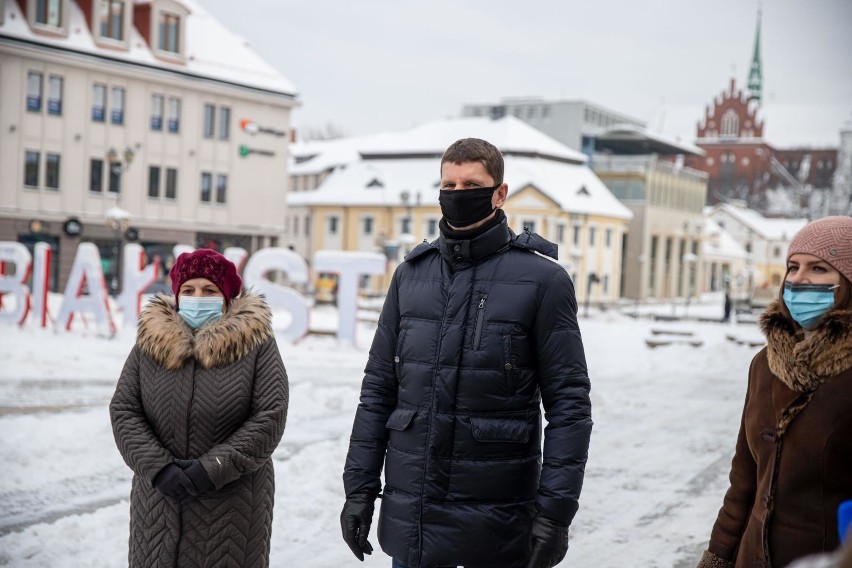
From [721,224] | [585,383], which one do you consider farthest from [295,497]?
[721,224]

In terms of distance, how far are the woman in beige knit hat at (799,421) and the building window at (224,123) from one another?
45.0m

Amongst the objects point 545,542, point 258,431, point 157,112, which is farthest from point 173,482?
point 157,112

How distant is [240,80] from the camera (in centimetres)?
4641

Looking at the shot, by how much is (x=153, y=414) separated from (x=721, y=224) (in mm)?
102955

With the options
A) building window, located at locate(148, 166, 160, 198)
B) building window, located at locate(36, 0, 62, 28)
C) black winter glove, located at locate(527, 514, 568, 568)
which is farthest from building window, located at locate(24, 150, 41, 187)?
black winter glove, located at locate(527, 514, 568, 568)

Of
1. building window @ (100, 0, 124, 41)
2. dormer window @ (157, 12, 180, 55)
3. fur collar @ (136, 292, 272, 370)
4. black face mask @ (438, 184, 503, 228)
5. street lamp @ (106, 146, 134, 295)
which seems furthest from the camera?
dormer window @ (157, 12, 180, 55)

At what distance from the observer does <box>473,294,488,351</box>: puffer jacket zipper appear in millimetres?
3670

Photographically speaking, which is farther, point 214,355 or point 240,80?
point 240,80

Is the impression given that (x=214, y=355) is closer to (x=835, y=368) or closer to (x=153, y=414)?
(x=153, y=414)

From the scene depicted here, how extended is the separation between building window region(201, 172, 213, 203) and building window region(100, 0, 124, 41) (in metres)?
7.38

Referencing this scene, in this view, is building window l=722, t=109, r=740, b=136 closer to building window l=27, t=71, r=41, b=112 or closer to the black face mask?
building window l=27, t=71, r=41, b=112

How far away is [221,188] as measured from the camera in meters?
47.0

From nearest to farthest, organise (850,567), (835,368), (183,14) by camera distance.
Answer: (850,567) → (835,368) → (183,14)

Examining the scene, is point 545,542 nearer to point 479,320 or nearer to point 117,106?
point 479,320
